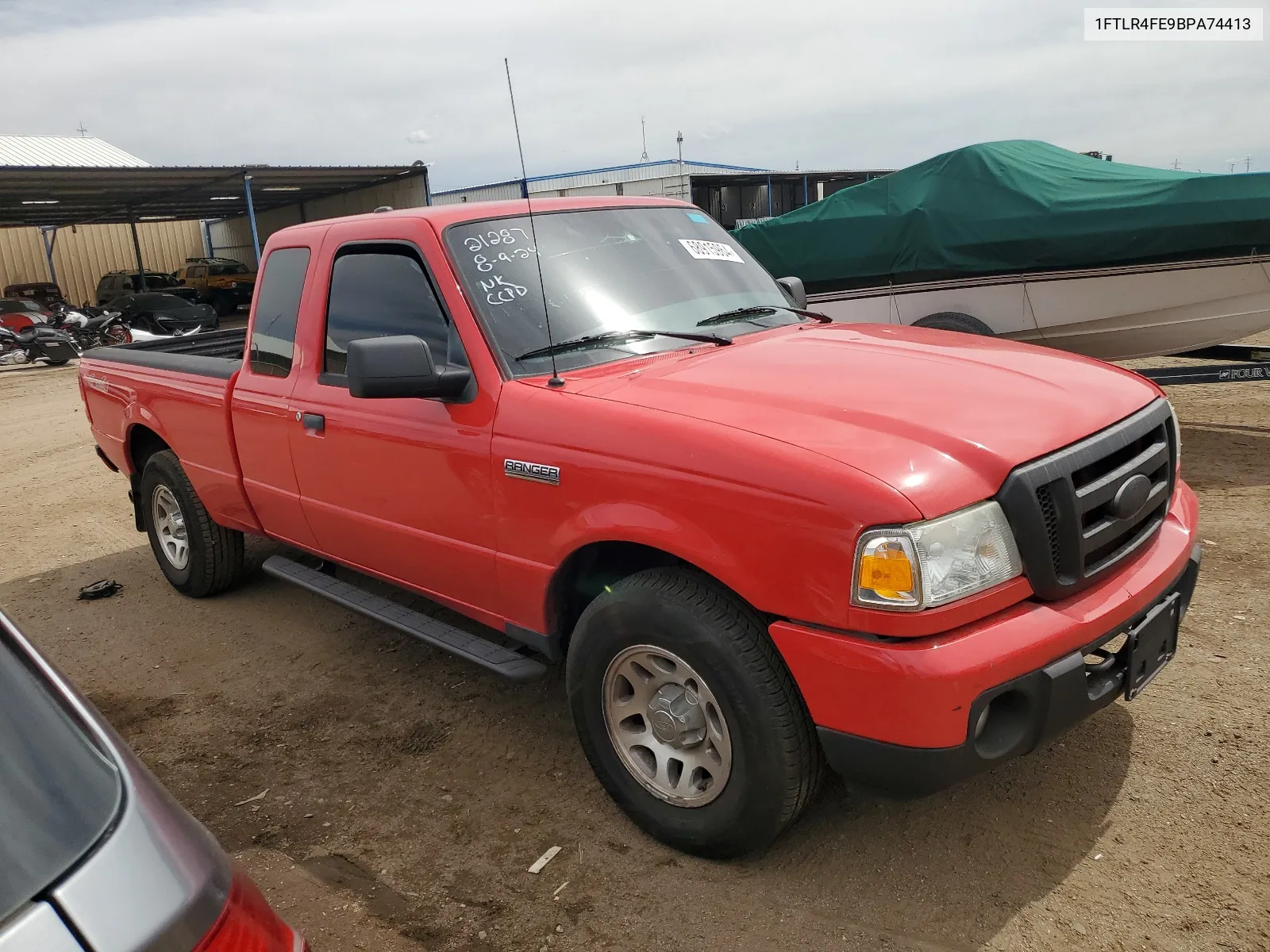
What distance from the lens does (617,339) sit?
3.28 m

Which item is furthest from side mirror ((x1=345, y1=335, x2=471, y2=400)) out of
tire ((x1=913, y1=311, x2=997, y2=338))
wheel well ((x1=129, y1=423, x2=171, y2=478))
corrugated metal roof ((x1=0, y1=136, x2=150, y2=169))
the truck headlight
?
corrugated metal roof ((x1=0, y1=136, x2=150, y2=169))

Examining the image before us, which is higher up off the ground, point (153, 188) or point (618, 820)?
point (153, 188)

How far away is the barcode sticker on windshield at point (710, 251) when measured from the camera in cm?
389

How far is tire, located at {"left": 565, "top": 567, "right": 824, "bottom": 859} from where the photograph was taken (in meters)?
2.46

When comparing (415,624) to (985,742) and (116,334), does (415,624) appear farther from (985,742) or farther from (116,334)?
(116,334)

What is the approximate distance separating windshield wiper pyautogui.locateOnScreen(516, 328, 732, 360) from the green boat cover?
529 centimetres

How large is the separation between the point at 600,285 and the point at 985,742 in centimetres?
204

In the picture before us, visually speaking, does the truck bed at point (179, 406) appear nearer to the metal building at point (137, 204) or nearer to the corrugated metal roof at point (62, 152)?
the metal building at point (137, 204)

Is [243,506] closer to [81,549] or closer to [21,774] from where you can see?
[81,549]

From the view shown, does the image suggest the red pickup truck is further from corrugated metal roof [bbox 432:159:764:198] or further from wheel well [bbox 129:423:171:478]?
corrugated metal roof [bbox 432:159:764:198]

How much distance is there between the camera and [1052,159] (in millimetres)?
8156

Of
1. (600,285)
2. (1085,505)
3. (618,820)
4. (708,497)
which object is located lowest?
(618,820)

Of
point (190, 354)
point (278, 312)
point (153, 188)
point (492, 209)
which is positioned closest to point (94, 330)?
point (153, 188)

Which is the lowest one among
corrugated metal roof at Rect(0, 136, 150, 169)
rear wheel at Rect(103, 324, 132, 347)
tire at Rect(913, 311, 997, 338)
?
tire at Rect(913, 311, 997, 338)
